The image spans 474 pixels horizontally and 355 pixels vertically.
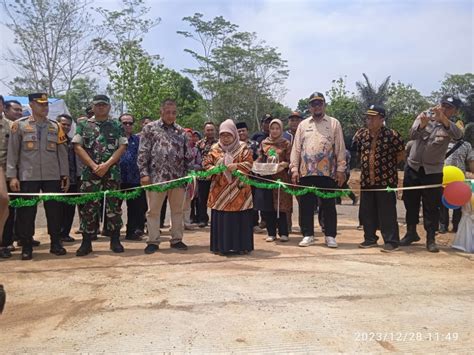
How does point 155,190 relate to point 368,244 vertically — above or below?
above

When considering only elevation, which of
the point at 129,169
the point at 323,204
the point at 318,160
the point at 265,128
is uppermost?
the point at 265,128

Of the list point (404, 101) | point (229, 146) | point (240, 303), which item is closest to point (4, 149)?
point (229, 146)

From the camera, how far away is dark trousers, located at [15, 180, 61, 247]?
206 inches

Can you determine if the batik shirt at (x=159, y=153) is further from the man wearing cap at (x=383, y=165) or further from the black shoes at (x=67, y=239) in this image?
the man wearing cap at (x=383, y=165)

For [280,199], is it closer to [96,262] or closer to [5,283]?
[96,262]

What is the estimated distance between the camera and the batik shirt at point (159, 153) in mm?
5527

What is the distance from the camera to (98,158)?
5.38 metres

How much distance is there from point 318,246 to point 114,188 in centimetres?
274

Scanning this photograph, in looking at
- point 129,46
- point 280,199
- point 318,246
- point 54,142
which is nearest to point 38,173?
point 54,142

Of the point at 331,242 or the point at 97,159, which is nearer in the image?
the point at 97,159

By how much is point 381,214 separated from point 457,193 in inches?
37.2

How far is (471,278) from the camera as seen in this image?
14.2 ft

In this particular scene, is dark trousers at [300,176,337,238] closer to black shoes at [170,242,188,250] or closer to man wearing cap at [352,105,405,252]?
man wearing cap at [352,105,405,252]

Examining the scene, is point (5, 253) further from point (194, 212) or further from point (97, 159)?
point (194, 212)
